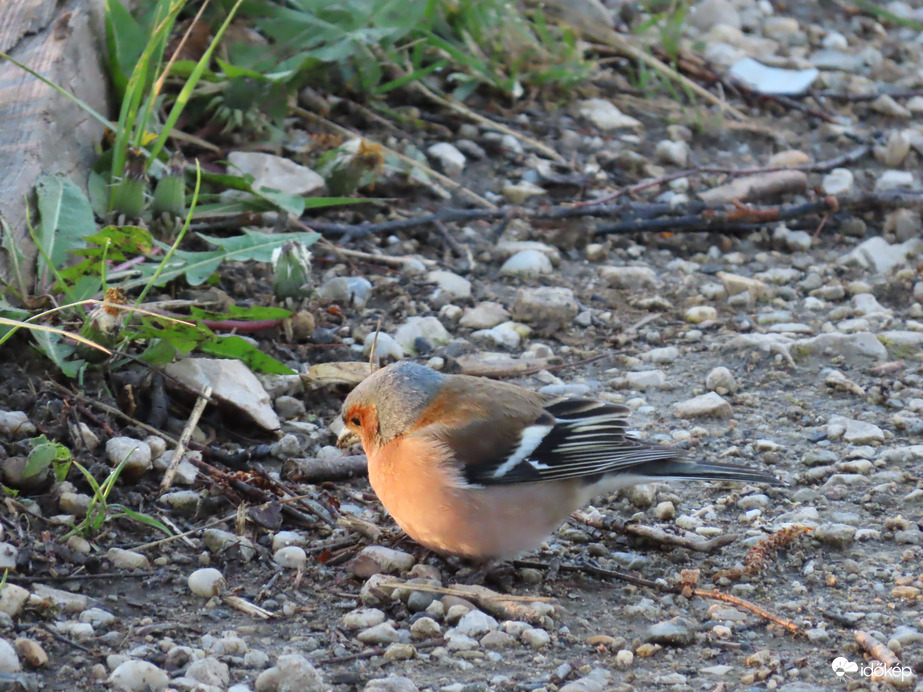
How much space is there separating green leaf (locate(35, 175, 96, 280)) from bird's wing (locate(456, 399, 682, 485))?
167 centimetres

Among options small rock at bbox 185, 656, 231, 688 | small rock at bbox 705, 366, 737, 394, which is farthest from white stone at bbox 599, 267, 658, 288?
small rock at bbox 185, 656, 231, 688

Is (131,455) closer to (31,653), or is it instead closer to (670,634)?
(31,653)

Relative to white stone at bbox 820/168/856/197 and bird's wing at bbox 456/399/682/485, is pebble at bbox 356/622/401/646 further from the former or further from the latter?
white stone at bbox 820/168/856/197

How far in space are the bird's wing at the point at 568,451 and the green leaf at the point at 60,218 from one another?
167 centimetres

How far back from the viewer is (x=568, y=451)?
10.8 feet

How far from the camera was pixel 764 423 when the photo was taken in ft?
13.7

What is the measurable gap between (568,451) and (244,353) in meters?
1.34

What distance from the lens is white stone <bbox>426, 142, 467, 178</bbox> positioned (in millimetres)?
5988

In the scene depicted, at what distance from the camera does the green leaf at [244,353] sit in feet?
12.9

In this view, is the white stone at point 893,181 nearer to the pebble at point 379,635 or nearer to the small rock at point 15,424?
the pebble at point 379,635

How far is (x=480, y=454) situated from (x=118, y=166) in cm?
206

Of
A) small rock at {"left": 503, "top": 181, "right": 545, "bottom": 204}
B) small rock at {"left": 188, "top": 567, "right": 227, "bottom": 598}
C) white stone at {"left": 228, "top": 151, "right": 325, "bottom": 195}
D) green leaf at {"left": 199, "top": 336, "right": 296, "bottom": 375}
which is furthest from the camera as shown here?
small rock at {"left": 503, "top": 181, "right": 545, "bottom": 204}

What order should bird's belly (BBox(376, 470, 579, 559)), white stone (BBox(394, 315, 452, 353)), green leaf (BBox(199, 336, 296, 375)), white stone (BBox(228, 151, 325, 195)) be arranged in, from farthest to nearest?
1. white stone (BBox(228, 151, 325, 195))
2. white stone (BBox(394, 315, 452, 353))
3. green leaf (BBox(199, 336, 296, 375))
4. bird's belly (BBox(376, 470, 579, 559))

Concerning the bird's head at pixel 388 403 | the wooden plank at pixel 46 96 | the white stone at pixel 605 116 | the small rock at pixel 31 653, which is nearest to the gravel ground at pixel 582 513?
the small rock at pixel 31 653
